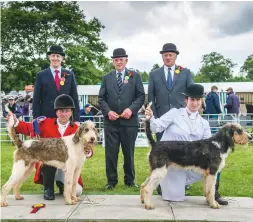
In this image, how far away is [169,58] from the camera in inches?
267

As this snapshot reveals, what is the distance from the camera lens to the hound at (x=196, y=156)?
17.9 ft

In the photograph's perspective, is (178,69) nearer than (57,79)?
No

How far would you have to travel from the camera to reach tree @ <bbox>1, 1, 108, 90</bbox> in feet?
102

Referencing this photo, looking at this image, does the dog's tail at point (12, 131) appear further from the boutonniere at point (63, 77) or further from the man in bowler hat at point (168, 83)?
the man in bowler hat at point (168, 83)

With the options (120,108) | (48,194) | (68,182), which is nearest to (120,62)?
(120,108)

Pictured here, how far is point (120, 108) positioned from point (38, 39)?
2629cm

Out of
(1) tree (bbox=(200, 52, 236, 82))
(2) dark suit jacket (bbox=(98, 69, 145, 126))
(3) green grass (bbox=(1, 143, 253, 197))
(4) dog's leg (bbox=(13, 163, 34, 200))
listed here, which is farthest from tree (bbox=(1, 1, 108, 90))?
(1) tree (bbox=(200, 52, 236, 82))

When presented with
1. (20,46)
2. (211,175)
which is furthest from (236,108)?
(20,46)

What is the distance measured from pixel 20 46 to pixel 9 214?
28.4 metres

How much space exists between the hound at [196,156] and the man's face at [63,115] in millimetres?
1445

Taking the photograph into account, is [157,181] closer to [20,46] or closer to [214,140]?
[214,140]

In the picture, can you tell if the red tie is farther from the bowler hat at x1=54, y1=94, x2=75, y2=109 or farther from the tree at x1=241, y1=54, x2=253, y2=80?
the tree at x1=241, y1=54, x2=253, y2=80

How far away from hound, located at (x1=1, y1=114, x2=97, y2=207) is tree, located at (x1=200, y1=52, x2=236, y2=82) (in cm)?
7755

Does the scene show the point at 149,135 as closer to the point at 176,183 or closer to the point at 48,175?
the point at 176,183
